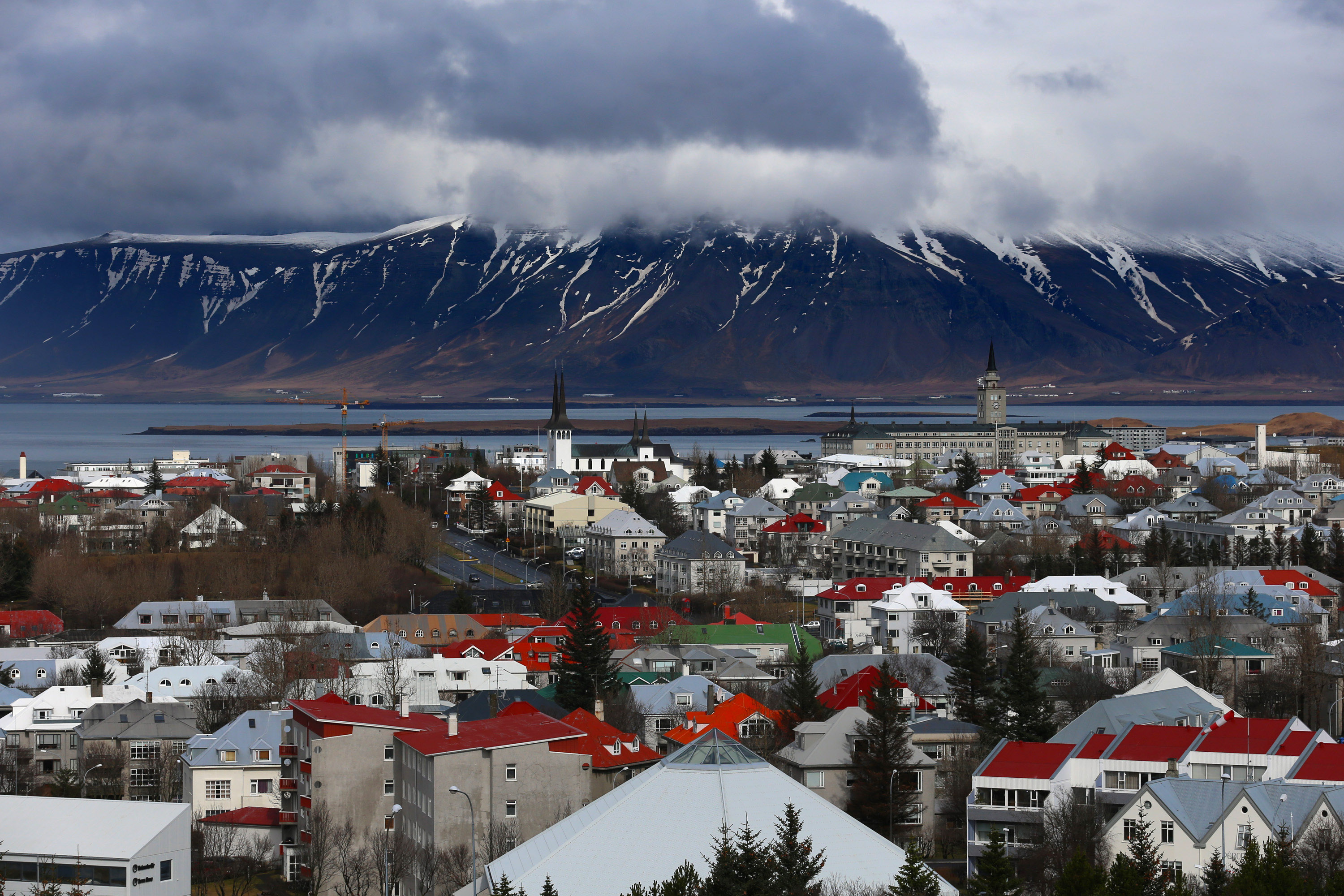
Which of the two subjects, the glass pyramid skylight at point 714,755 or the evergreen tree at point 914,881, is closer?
the evergreen tree at point 914,881

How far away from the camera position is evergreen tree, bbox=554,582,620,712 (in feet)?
169

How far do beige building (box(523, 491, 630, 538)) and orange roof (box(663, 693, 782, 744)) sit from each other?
58.3 meters

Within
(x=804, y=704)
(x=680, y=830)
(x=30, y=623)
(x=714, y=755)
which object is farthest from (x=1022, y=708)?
(x=30, y=623)

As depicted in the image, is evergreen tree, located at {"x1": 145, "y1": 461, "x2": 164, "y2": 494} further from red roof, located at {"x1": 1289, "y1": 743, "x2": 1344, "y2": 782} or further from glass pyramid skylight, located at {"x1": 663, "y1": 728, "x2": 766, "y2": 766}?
red roof, located at {"x1": 1289, "y1": 743, "x2": 1344, "y2": 782}

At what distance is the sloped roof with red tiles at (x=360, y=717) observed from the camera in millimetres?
38719

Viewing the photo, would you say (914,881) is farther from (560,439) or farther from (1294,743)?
(560,439)

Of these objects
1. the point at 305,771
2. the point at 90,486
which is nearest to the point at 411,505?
the point at 90,486

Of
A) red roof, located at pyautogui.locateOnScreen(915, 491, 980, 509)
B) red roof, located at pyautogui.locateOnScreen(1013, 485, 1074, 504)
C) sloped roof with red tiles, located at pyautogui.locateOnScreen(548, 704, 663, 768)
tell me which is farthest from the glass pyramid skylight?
red roof, located at pyautogui.locateOnScreen(1013, 485, 1074, 504)

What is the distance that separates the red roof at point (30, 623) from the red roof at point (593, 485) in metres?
49.5

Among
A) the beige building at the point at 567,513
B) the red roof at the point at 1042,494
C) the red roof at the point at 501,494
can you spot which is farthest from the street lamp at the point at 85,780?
the red roof at the point at 1042,494

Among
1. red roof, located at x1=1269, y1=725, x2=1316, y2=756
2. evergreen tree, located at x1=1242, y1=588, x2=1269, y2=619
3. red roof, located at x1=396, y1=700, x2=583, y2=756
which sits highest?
red roof, located at x1=396, y1=700, x2=583, y2=756

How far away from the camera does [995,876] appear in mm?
28641

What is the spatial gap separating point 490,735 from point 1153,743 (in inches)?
575

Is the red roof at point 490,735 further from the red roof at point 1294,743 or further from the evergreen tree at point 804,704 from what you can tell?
the red roof at point 1294,743
